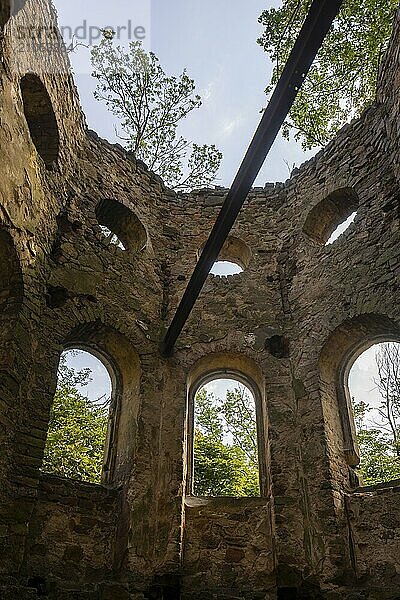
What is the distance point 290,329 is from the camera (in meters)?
7.27

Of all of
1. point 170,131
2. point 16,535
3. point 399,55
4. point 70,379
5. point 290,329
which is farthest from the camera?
point 170,131

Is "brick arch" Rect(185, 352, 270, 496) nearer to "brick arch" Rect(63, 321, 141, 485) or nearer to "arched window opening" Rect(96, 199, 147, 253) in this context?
"brick arch" Rect(63, 321, 141, 485)

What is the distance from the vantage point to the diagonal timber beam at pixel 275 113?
3.76 metres

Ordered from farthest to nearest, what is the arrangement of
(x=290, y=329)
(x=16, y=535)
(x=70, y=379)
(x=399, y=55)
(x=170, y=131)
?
1. (x=170, y=131)
2. (x=70, y=379)
3. (x=290, y=329)
4. (x=399, y=55)
5. (x=16, y=535)

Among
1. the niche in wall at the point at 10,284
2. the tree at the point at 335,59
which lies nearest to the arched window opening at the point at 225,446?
the niche in wall at the point at 10,284

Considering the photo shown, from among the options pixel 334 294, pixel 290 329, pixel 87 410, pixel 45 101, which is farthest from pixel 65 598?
pixel 45 101

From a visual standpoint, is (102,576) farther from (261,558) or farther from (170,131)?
(170,131)

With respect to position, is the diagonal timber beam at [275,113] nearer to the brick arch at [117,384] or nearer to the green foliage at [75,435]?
the brick arch at [117,384]

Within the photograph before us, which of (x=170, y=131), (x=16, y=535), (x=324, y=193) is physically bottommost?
(x=16, y=535)

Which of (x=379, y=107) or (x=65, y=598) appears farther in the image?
(x=379, y=107)

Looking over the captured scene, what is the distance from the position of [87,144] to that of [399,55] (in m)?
4.79

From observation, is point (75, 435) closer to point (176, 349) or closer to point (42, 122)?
point (176, 349)

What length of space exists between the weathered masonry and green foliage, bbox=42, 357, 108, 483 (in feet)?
2.96

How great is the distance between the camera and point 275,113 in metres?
4.31
